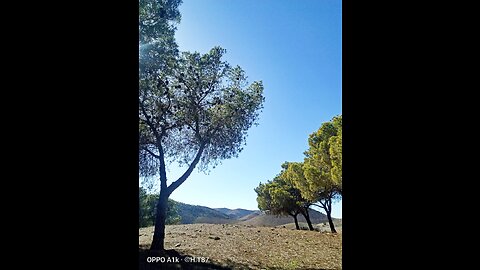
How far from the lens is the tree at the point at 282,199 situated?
3.36m

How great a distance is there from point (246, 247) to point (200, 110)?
142 centimetres

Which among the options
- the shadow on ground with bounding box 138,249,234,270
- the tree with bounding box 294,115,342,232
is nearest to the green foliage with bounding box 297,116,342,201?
the tree with bounding box 294,115,342,232

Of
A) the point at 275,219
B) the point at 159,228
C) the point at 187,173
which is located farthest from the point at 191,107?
the point at 275,219

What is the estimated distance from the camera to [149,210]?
3209mm

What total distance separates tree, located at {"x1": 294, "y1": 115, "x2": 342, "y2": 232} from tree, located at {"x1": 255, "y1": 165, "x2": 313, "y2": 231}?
0.31 ft

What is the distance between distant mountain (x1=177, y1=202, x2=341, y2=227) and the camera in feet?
9.46

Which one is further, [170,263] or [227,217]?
[227,217]

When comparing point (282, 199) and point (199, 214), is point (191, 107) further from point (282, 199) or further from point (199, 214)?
point (282, 199)

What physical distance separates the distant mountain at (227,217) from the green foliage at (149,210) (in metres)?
0.13

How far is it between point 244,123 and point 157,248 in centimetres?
147
